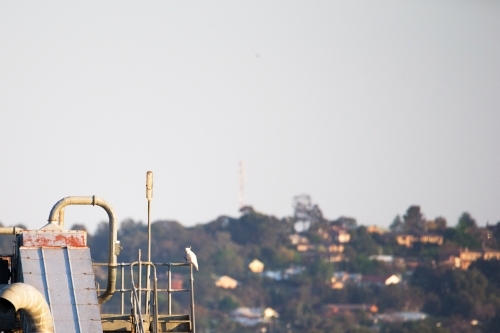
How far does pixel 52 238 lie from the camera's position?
25.3m

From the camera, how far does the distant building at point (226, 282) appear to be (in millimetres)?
154875

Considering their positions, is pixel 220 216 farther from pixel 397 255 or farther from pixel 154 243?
pixel 397 255

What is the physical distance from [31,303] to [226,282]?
439ft

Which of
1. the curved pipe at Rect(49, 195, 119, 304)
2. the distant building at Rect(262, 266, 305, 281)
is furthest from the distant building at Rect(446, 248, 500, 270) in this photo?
the curved pipe at Rect(49, 195, 119, 304)

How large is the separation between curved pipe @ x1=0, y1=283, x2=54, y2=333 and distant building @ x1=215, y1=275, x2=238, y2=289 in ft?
432

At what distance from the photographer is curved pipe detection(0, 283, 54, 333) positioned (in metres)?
22.6

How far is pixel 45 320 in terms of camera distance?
2306cm

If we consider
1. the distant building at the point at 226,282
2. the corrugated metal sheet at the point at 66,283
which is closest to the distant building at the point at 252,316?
the distant building at the point at 226,282

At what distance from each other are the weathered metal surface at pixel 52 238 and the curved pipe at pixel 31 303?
A: 2190 millimetres

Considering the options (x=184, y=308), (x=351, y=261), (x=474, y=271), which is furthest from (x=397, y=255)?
(x=184, y=308)

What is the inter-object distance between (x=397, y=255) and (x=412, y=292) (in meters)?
12.8

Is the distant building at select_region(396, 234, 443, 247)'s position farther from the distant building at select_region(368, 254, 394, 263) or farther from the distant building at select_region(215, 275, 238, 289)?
the distant building at select_region(215, 275, 238, 289)

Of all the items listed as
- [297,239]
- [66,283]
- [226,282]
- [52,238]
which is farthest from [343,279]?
[66,283]

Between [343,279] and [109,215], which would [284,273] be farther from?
[109,215]
